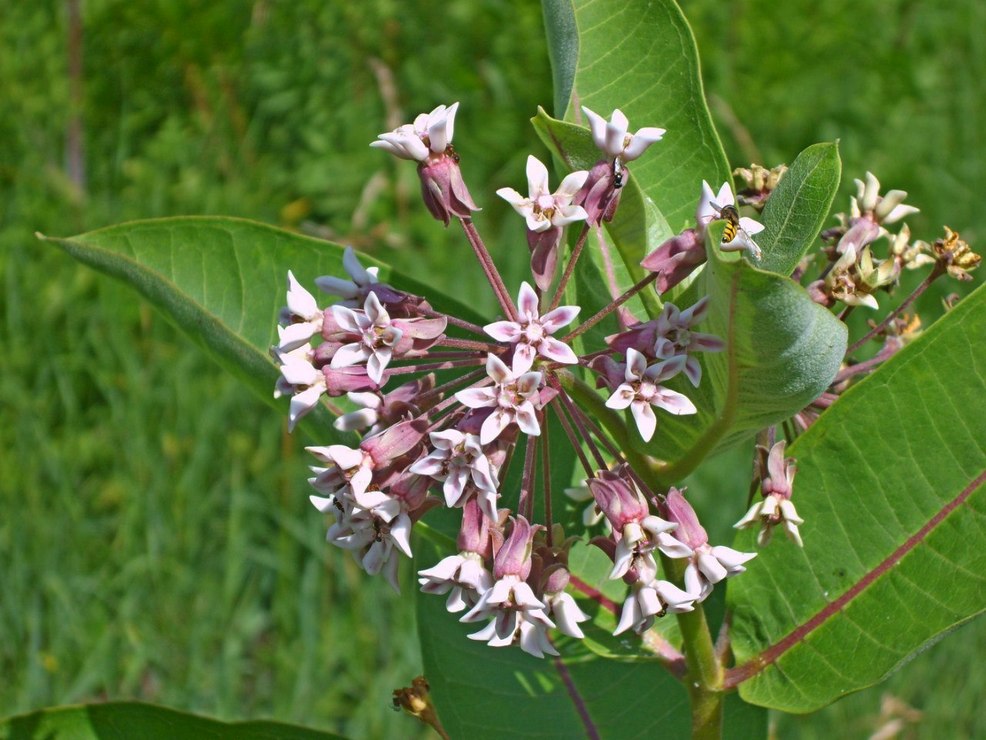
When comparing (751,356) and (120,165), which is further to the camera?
(120,165)

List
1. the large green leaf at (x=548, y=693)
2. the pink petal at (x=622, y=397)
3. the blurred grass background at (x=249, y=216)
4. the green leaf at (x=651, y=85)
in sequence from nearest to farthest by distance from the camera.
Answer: the pink petal at (x=622, y=397) < the green leaf at (x=651, y=85) < the large green leaf at (x=548, y=693) < the blurred grass background at (x=249, y=216)

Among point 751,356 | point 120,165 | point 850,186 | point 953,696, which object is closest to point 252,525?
point 120,165

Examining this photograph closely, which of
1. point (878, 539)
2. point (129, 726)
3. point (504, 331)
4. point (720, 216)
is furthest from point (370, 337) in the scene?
point (129, 726)

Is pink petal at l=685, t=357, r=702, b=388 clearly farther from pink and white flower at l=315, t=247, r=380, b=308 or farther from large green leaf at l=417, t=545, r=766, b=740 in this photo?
large green leaf at l=417, t=545, r=766, b=740

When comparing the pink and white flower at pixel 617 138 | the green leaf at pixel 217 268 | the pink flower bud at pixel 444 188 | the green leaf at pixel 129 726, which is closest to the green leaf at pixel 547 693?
the green leaf at pixel 129 726

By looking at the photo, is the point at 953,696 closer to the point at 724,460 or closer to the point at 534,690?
the point at 724,460

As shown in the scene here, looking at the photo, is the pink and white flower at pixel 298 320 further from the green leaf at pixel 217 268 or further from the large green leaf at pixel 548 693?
the large green leaf at pixel 548 693
